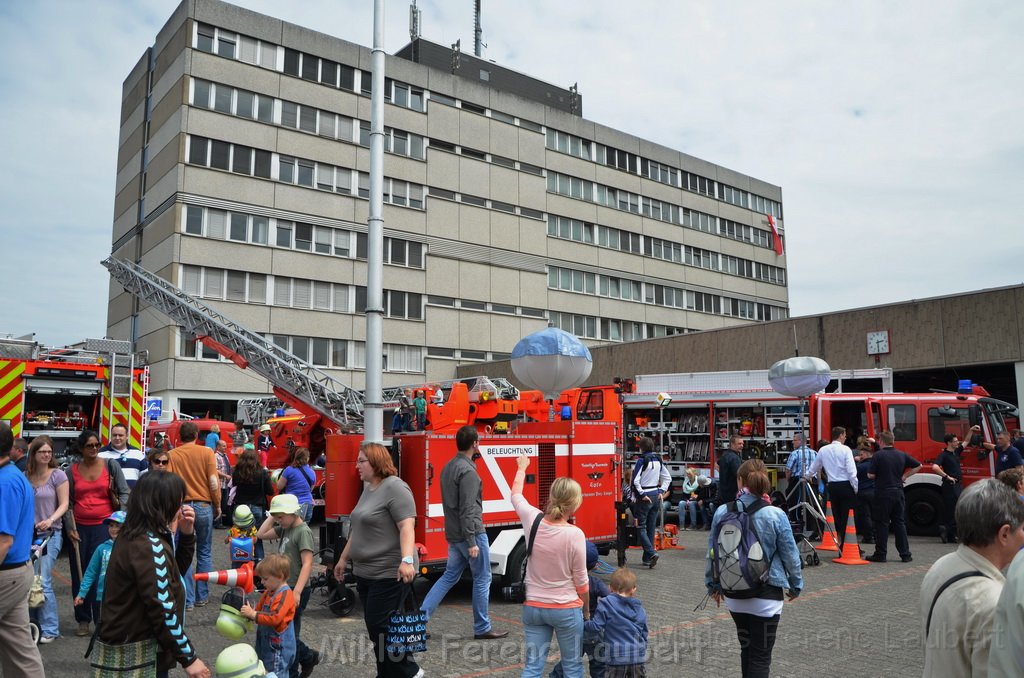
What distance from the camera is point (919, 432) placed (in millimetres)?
14984

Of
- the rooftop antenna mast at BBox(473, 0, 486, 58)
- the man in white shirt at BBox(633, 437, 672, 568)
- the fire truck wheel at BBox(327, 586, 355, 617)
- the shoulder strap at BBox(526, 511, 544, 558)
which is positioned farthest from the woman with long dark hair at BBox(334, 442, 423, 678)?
the rooftop antenna mast at BBox(473, 0, 486, 58)

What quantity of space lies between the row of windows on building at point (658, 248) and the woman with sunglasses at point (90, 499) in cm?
4135

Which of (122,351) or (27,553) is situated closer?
(27,553)

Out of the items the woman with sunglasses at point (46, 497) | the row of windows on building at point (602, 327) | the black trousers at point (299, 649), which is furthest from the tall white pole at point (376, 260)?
the row of windows on building at point (602, 327)

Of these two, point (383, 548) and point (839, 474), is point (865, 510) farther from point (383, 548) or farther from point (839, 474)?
point (383, 548)

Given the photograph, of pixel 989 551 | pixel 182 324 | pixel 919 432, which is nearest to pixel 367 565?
pixel 989 551

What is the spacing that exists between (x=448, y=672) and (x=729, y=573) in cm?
264

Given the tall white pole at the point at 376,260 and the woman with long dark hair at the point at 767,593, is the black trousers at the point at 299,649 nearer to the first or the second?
the woman with long dark hair at the point at 767,593

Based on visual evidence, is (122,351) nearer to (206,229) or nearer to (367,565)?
(367,565)

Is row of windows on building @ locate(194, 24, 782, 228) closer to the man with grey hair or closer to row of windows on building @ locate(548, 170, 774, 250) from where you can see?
row of windows on building @ locate(548, 170, 774, 250)

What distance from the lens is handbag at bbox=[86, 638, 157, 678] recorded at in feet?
12.0

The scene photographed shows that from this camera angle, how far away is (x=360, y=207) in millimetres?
40250

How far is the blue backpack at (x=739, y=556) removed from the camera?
4945mm

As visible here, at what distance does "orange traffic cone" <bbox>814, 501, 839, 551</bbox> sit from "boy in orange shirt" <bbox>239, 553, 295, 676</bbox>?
403 inches
